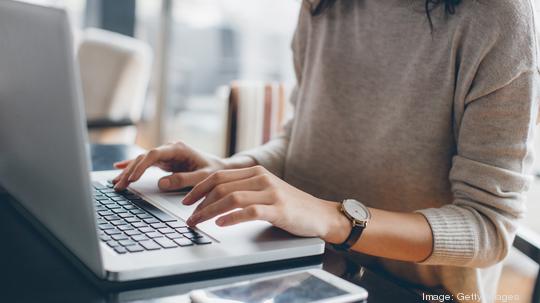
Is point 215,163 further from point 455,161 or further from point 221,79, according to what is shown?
point 221,79

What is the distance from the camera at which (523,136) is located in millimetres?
786

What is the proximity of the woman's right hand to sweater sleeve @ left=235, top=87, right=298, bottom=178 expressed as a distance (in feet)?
0.37

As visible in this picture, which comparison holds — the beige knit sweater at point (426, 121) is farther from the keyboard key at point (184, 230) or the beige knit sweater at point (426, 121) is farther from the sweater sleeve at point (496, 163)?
the keyboard key at point (184, 230)

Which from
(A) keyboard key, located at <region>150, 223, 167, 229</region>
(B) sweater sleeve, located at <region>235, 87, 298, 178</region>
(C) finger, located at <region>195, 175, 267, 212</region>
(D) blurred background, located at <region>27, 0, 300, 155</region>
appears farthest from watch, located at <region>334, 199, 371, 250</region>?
(D) blurred background, located at <region>27, 0, 300, 155</region>

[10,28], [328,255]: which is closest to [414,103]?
[328,255]

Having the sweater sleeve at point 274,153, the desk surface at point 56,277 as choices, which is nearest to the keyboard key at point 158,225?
the desk surface at point 56,277

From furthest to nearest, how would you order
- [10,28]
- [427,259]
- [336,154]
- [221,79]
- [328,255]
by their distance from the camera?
[221,79], [336,154], [427,259], [328,255], [10,28]

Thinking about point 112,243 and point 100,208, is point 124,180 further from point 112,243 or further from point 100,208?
point 112,243

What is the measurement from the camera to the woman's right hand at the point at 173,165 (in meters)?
0.79

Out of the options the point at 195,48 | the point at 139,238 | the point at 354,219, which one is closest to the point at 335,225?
the point at 354,219

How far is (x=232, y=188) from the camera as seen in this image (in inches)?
26.4

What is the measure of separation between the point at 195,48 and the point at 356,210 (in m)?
2.98

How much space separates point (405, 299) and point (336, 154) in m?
0.49

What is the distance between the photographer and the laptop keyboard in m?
0.58
